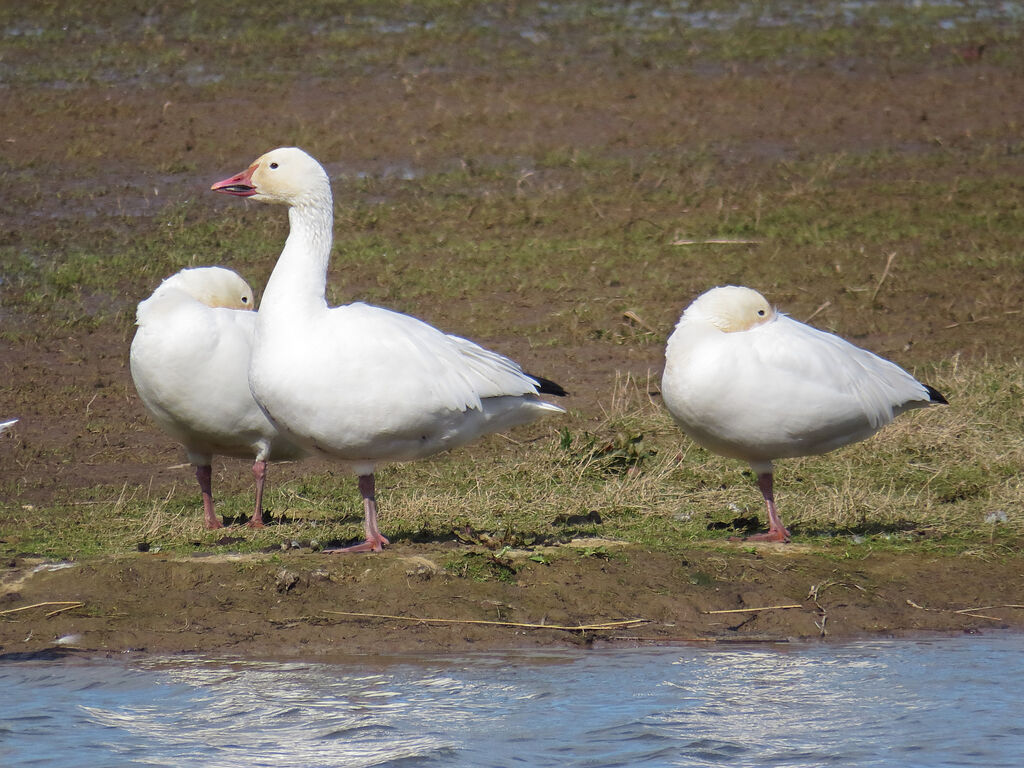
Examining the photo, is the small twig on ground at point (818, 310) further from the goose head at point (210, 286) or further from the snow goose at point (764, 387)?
the goose head at point (210, 286)

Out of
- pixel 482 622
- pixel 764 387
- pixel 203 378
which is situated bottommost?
pixel 482 622

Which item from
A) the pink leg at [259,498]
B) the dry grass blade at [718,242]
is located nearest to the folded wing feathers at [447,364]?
the pink leg at [259,498]

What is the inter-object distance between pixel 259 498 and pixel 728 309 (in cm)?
263

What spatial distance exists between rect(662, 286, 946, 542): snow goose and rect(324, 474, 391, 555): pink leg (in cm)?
147

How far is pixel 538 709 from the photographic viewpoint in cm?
593

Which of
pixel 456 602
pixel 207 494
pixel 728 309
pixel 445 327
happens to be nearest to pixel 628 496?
pixel 728 309

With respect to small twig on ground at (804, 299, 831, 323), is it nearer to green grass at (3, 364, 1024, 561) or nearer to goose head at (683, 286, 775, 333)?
green grass at (3, 364, 1024, 561)

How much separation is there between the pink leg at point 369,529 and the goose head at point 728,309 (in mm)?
1729

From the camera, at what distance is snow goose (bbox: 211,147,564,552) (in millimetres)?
6742

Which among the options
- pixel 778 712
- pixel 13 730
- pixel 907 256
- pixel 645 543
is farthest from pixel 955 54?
pixel 13 730

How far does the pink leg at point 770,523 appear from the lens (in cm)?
745

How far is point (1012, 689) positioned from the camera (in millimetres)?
6223

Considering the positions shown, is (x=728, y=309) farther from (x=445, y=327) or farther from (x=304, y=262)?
(x=445, y=327)

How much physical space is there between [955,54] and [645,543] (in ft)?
43.4
